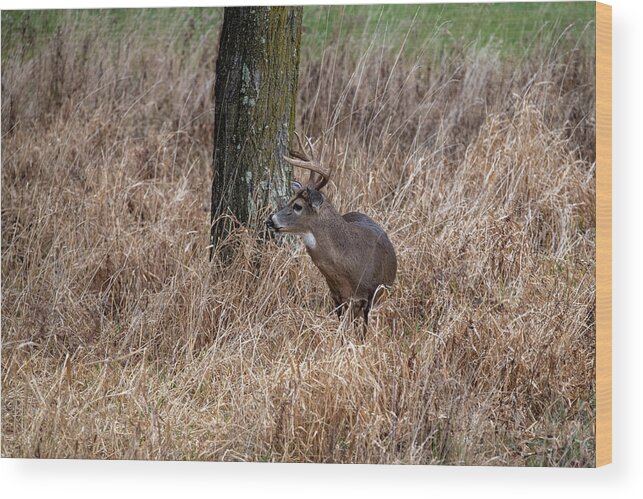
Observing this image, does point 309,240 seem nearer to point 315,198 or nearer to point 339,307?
point 315,198

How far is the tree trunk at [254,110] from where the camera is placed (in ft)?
22.5

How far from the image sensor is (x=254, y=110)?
22.6ft

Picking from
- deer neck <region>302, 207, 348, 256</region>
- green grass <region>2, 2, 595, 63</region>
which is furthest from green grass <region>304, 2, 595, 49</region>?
deer neck <region>302, 207, 348, 256</region>

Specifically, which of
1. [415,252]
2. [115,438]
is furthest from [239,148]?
[115,438]

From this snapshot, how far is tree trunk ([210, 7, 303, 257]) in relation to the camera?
685 centimetres

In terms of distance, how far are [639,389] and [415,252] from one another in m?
1.45

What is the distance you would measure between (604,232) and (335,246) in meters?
1.42

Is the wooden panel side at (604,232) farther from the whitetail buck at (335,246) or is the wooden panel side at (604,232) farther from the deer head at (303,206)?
the deer head at (303,206)

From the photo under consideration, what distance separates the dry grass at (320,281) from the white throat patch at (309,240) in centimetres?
20

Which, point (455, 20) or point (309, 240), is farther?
point (455, 20)

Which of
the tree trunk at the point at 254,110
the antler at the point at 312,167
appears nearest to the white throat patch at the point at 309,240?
the antler at the point at 312,167

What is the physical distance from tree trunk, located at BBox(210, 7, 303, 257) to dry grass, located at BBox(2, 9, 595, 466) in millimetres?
227

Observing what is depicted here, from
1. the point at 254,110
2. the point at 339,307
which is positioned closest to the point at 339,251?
the point at 339,307

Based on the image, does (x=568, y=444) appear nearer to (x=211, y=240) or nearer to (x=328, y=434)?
(x=328, y=434)
